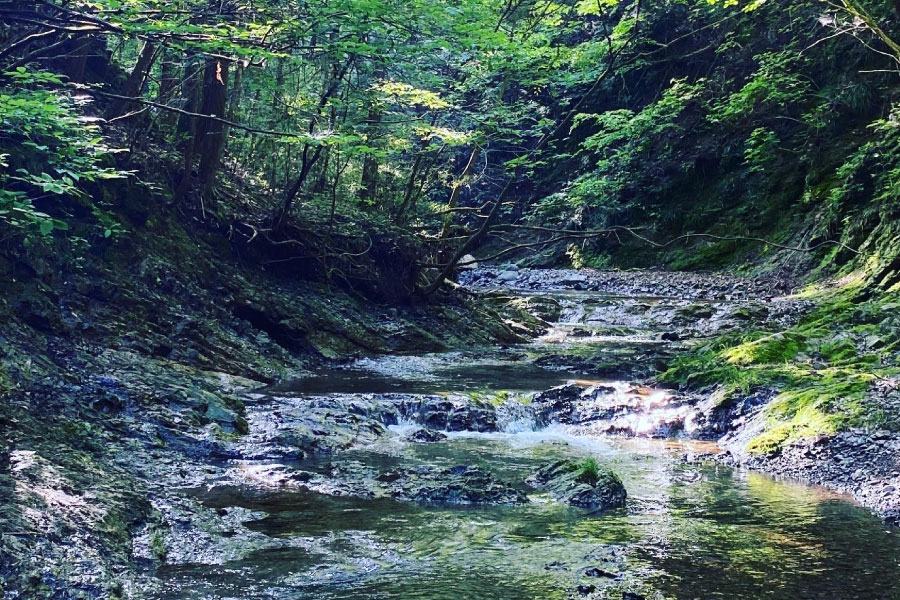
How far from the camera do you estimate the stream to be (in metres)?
→ 4.66

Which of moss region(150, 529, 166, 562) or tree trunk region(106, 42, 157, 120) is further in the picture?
tree trunk region(106, 42, 157, 120)

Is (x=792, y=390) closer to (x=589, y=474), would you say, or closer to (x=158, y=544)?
(x=589, y=474)

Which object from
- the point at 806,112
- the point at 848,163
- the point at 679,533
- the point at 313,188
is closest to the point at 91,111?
the point at 313,188

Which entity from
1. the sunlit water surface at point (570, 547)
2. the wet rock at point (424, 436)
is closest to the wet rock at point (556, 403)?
the wet rock at point (424, 436)

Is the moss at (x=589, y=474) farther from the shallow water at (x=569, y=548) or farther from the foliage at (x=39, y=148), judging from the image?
the foliage at (x=39, y=148)

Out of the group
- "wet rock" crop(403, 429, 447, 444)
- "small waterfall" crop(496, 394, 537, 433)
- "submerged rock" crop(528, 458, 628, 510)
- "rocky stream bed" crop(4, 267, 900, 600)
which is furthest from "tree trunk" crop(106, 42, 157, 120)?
"submerged rock" crop(528, 458, 628, 510)

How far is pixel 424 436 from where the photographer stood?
29.9ft

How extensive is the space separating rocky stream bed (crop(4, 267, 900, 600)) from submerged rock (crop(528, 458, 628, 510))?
21 mm

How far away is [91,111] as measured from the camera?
40.8ft

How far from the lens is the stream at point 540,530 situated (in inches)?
184

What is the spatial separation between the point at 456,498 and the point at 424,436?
261 centimetres

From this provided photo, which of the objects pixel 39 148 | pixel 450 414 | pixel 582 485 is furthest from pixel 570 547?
pixel 39 148

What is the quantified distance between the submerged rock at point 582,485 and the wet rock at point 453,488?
0.37m

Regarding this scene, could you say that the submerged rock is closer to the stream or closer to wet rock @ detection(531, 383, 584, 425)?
the stream
